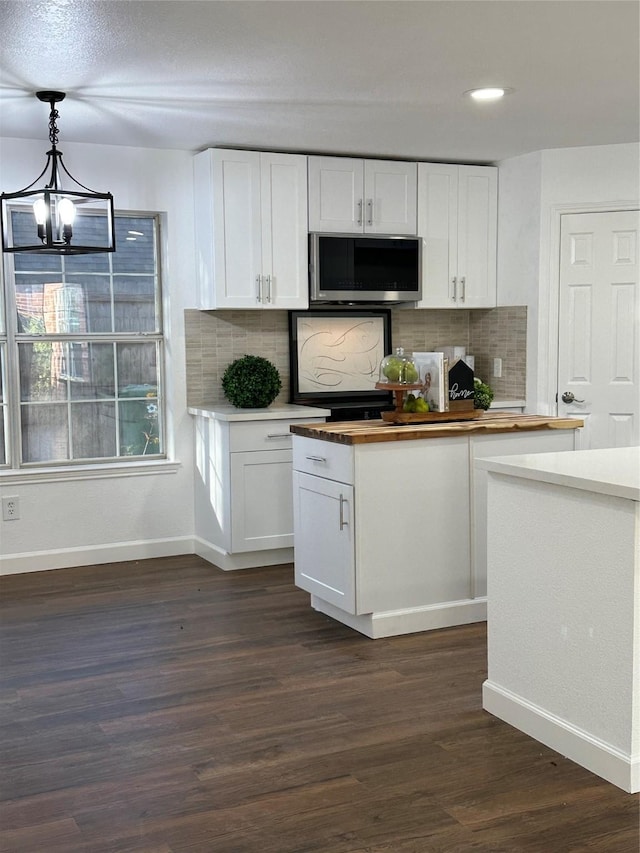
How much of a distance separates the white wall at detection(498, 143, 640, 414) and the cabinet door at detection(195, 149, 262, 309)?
64.7 inches

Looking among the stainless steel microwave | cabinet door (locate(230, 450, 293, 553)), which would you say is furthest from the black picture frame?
cabinet door (locate(230, 450, 293, 553))

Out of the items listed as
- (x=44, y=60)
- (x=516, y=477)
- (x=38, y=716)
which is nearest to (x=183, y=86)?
(x=44, y=60)

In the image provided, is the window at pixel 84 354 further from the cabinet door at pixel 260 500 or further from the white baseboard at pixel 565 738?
the white baseboard at pixel 565 738

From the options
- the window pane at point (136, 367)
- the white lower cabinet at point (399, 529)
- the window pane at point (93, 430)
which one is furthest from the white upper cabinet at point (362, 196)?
the white lower cabinet at point (399, 529)

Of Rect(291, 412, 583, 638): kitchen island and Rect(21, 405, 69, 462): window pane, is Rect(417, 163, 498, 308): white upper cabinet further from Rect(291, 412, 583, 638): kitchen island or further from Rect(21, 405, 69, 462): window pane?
Rect(21, 405, 69, 462): window pane

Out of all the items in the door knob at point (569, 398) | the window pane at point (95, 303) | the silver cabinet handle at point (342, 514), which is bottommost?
the silver cabinet handle at point (342, 514)

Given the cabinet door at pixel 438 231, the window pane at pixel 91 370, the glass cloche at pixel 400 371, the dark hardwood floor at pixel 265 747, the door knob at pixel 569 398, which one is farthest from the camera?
the cabinet door at pixel 438 231

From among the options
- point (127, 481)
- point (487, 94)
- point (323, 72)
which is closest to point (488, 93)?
point (487, 94)

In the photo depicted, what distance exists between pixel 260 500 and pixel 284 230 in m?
1.59

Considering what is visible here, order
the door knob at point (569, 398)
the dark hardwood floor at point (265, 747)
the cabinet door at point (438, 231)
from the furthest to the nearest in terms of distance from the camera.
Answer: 1. the cabinet door at point (438, 231)
2. the door knob at point (569, 398)
3. the dark hardwood floor at point (265, 747)

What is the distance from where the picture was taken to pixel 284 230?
537 centimetres

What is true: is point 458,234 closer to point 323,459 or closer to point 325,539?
point 323,459

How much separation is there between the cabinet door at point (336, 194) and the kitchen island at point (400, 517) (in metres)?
1.78

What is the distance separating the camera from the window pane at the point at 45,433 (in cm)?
521
